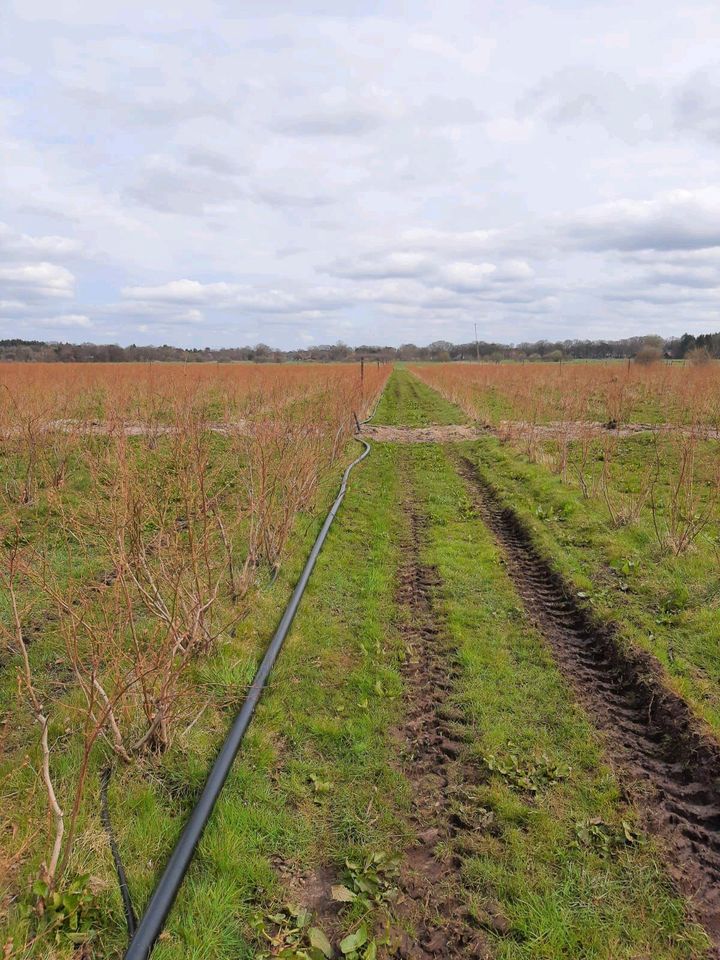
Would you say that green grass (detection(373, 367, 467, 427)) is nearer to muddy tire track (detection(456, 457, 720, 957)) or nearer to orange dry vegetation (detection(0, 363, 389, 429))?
orange dry vegetation (detection(0, 363, 389, 429))

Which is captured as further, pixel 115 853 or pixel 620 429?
pixel 620 429

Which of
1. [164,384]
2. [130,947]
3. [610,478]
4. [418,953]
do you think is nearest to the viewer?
[130,947]

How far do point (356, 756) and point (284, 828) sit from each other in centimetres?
61

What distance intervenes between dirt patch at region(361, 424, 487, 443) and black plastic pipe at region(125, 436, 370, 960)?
1012cm

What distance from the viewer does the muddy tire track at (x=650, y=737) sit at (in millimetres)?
2443

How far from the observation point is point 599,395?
67.1 ft

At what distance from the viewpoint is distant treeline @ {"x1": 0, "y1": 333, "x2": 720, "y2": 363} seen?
34094 mm

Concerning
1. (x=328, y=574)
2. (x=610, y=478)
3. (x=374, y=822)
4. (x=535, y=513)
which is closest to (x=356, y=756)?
(x=374, y=822)

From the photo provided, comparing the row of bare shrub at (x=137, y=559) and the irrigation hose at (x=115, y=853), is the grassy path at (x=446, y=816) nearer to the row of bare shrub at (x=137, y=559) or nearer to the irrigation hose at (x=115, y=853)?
the irrigation hose at (x=115, y=853)

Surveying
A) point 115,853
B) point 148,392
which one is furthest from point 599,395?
point 115,853

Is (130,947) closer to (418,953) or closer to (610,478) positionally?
(418,953)

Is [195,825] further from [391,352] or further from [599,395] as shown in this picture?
[391,352]

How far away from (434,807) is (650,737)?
1406 mm

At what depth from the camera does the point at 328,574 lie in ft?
18.2
